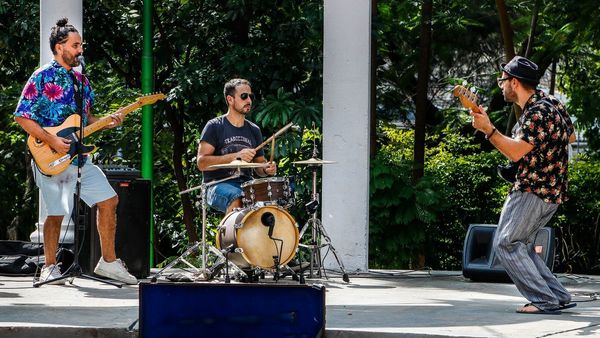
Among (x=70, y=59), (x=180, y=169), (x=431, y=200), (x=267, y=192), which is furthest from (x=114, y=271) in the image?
(x=180, y=169)

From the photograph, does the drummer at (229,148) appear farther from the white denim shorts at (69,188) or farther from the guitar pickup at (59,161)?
the guitar pickup at (59,161)

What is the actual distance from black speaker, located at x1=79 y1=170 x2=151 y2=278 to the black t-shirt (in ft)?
2.05

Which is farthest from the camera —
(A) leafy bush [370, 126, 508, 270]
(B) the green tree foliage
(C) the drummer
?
(A) leafy bush [370, 126, 508, 270]

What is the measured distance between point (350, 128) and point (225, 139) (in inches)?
60.2

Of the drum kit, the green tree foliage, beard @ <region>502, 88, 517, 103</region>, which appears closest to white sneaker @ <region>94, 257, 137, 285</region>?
the drum kit

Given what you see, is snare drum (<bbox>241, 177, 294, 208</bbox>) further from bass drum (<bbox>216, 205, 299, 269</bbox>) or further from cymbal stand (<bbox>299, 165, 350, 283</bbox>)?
cymbal stand (<bbox>299, 165, 350, 283</bbox>)

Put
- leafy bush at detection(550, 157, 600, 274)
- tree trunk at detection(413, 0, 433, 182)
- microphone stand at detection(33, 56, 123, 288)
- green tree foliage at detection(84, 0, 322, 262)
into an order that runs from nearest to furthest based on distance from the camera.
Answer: microphone stand at detection(33, 56, 123, 288), green tree foliage at detection(84, 0, 322, 262), leafy bush at detection(550, 157, 600, 274), tree trunk at detection(413, 0, 433, 182)

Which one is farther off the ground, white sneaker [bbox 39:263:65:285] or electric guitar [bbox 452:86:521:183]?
electric guitar [bbox 452:86:521:183]

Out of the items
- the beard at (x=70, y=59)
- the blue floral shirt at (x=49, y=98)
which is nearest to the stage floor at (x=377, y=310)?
the blue floral shirt at (x=49, y=98)

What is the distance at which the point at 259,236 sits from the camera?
9438mm

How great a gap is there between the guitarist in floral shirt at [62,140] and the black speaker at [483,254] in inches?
124

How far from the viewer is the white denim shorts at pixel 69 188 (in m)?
9.12

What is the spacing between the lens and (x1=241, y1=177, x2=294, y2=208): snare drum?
31.4 ft

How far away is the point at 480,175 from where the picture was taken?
50.3 ft
